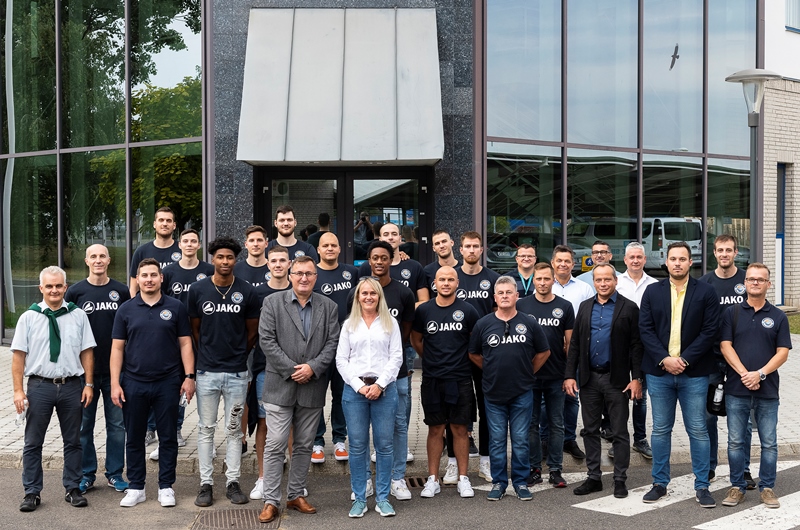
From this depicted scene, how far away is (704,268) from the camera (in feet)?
50.5

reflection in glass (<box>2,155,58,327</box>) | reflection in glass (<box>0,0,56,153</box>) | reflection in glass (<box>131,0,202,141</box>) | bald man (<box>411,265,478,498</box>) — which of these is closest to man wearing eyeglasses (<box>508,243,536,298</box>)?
bald man (<box>411,265,478,498</box>)

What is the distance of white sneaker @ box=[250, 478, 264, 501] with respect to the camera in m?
7.19

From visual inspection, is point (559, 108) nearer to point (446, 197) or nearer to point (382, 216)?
point (446, 197)

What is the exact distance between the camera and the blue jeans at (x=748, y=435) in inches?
276

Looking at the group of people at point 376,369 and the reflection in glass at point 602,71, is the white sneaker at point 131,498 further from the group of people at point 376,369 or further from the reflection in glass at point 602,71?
the reflection in glass at point 602,71

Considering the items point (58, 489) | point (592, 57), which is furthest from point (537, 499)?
point (592, 57)

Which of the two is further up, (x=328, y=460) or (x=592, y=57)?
(x=592, y=57)

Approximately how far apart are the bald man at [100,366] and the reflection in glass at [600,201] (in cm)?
812

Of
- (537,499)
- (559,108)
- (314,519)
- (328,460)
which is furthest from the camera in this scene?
(559,108)

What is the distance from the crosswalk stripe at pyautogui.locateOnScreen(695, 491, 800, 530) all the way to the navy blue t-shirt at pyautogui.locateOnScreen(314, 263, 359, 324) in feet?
11.5

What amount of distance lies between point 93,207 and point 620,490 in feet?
33.4

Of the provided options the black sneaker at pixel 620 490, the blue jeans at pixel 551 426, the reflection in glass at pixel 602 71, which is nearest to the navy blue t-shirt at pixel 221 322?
the blue jeans at pixel 551 426

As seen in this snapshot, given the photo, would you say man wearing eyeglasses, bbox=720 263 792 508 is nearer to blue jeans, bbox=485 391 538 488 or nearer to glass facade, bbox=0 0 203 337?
blue jeans, bbox=485 391 538 488

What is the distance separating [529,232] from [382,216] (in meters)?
2.30
